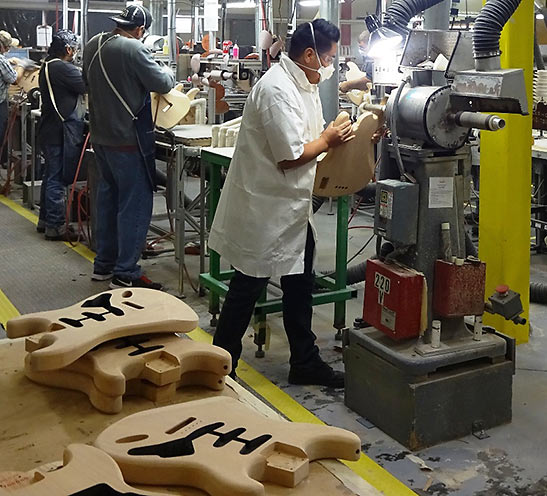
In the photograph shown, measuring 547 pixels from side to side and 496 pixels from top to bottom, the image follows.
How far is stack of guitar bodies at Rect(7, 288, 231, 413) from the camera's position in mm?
1470

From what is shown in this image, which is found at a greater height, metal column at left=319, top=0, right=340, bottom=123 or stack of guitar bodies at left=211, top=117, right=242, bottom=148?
metal column at left=319, top=0, right=340, bottom=123

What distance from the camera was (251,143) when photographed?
10.6 feet

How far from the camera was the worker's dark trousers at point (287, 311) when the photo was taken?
3.42 m

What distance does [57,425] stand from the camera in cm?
142

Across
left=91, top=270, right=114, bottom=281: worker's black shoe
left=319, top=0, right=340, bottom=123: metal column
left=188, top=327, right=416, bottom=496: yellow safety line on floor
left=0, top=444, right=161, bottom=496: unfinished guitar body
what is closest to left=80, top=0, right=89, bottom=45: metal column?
left=91, top=270, right=114, bottom=281: worker's black shoe

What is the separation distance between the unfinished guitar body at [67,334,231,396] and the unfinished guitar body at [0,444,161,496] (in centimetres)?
30

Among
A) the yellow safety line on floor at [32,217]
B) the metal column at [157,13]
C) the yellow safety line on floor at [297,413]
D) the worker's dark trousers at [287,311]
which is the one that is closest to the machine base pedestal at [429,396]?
the yellow safety line on floor at [297,413]

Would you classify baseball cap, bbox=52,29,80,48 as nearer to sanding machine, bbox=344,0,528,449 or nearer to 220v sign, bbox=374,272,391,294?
sanding machine, bbox=344,0,528,449

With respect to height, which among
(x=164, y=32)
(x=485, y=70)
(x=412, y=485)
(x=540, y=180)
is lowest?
(x=412, y=485)

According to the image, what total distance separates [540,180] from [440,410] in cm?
370

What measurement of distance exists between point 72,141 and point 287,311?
3247mm

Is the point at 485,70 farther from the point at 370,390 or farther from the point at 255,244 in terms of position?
the point at 370,390

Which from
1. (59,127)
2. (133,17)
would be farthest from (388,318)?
(59,127)

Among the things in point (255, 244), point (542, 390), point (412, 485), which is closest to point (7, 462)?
point (412, 485)
